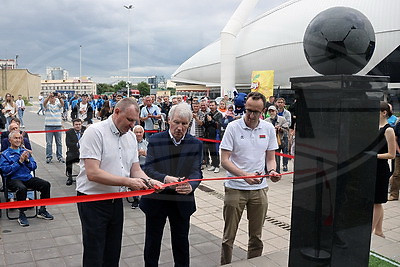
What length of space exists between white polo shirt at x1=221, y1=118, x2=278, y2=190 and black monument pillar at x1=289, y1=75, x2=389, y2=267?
3.02 feet

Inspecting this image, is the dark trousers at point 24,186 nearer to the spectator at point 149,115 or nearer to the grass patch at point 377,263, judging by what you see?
the grass patch at point 377,263

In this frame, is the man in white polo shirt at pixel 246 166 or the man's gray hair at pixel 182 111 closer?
the man's gray hair at pixel 182 111

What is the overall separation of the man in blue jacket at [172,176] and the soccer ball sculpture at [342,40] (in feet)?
4.06

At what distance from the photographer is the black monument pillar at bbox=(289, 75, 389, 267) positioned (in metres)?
2.59

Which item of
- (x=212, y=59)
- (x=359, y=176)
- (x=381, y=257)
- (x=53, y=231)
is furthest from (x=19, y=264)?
(x=212, y=59)

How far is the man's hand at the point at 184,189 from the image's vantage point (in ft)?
10.4

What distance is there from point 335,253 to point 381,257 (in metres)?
1.44

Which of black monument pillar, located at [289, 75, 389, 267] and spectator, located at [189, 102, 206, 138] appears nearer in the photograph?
black monument pillar, located at [289, 75, 389, 267]

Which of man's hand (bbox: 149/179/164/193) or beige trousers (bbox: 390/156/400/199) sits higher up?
man's hand (bbox: 149/179/164/193)

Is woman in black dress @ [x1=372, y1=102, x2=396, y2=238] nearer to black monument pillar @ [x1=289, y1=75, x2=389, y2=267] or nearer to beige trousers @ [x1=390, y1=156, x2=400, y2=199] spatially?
black monument pillar @ [x1=289, y1=75, x2=389, y2=267]

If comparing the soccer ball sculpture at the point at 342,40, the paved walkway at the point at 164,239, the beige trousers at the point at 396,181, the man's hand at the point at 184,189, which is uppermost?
the soccer ball sculpture at the point at 342,40

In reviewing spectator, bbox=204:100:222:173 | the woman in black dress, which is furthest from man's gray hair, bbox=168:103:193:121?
spectator, bbox=204:100:222:173

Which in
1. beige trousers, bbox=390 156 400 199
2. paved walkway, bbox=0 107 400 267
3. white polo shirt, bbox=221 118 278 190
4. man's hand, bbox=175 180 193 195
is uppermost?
white polo shirt, bbox=221 118 278 190

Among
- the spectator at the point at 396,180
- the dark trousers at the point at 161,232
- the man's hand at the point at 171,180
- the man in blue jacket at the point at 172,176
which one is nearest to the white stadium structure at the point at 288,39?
the spectator at the point at 396,180
